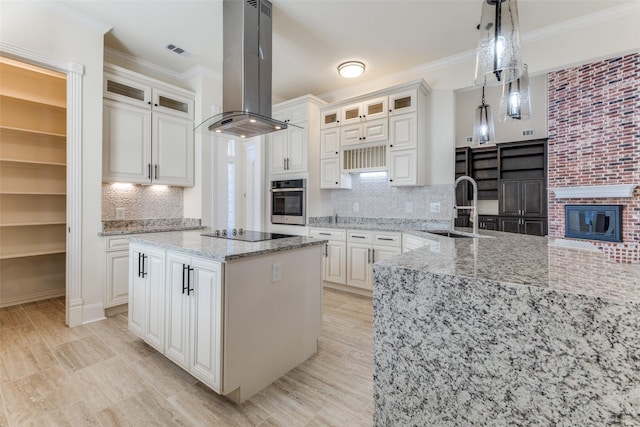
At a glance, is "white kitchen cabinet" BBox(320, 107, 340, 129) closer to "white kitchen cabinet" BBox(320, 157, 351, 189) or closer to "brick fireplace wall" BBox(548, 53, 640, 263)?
"white kitchen cabinet" BBox(320, 157, 351, 189)

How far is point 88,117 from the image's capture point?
115 inches

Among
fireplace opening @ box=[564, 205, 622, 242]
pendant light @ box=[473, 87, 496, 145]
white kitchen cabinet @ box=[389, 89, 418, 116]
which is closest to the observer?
pendant light @ box=[473, 87, 496, 145]

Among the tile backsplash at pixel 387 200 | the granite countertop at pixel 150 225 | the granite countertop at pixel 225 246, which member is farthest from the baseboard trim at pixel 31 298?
the tile backsplash at pixel 387 200

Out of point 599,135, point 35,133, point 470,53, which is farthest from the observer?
point 599,135

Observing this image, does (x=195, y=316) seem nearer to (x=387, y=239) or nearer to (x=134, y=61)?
(x=387, y=239)

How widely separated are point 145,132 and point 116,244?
1361 millimetres

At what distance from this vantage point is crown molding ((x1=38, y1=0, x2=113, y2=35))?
2686 millimetres

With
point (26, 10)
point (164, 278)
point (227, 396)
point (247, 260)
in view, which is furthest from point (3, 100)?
point (227, 396)

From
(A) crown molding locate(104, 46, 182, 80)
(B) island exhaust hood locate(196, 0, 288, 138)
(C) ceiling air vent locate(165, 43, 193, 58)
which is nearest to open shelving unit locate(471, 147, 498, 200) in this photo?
(B) island exhaust hood locate(196, 0, 288, 138)

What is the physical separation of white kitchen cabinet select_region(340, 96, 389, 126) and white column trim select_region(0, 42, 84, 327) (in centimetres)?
303

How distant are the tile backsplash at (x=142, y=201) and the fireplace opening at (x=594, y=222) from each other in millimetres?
6742

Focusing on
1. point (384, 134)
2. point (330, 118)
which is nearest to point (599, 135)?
point (384, 134)

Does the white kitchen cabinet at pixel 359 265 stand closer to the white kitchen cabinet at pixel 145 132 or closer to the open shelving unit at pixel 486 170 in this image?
the white kitchen cabinet at pixel 145 132

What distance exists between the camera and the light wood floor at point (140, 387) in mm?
1604
